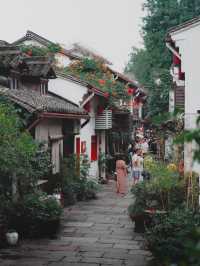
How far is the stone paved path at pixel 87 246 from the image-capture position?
32.9 ft

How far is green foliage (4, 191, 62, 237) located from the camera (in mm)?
11969

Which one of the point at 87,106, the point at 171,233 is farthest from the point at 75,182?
the point at 171,233

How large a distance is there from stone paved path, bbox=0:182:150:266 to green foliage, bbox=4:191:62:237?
41 cm

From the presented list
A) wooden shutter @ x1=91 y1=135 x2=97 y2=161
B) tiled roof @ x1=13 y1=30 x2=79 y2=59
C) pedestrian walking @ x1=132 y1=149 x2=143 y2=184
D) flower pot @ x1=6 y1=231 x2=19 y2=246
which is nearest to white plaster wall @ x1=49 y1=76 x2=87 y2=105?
pedestrian walking @ x1=132 y1=149 x2=143 y2=184

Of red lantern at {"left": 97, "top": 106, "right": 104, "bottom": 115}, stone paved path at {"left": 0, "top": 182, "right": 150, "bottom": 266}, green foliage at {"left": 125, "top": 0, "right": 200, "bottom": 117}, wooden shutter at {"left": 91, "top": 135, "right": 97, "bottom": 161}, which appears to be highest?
green foliage at {"left": 125, "top": 0, "right": 200, "bottom": 117}

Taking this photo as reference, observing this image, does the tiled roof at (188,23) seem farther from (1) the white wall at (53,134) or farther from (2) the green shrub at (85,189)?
(2) the green shrub at (85,189)

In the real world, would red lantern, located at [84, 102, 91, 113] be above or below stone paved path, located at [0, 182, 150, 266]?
above

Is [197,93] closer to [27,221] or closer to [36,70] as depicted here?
[27,221]

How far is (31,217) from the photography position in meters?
11.9

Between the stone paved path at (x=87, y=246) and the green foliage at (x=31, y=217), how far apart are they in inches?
16.2

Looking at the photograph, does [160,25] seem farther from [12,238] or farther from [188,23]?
[12,238]

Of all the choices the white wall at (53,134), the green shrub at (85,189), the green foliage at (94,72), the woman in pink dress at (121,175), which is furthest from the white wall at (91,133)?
the white wall at (53,134)

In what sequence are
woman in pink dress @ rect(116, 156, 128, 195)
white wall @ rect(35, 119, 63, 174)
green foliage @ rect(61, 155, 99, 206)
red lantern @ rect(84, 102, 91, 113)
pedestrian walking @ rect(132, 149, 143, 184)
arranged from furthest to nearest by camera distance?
red lantern @ rect(84, 102, 91, 113) → pedestrian walking @ rect(132, 149, 143, 184) → woman in pink dress @ rect(116, 156, 128, 195) → green foliage @ rect(61, 155, 99, 206) → white wall @ rect(35, 119, 63, 174)

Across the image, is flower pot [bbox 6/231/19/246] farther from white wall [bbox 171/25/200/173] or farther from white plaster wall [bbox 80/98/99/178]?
white plaster wall [bbox 80/98/99/178]
